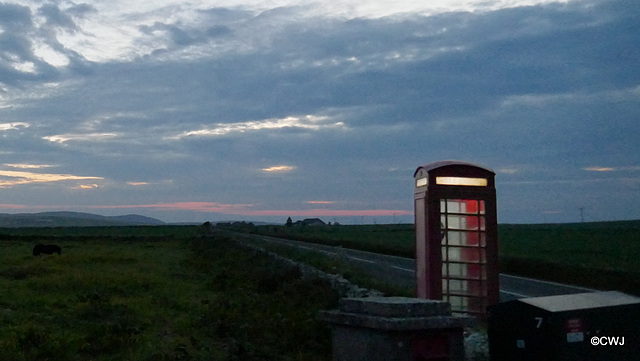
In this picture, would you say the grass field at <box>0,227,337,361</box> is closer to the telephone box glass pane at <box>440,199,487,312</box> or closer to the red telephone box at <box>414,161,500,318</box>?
the red telephone box at <box>414,161,500,318</box>

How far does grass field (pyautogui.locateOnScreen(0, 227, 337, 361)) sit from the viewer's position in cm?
989

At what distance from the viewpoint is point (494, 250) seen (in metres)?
10.5

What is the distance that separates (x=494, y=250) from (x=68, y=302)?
10340mm

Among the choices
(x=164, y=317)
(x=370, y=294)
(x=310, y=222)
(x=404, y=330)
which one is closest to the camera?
(x=404, y=330)

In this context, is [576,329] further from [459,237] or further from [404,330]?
[459,237]

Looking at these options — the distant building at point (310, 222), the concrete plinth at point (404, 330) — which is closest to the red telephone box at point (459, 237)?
the concrete plinth at point (404, 330)

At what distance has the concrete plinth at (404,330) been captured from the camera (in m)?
6.43

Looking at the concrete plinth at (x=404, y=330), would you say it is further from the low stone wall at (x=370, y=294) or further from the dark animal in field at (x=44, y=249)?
the dark animal in field at (x=44, y=249)

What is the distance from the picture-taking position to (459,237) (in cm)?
1070

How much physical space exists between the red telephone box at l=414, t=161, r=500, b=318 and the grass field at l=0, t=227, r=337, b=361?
2.06 metres

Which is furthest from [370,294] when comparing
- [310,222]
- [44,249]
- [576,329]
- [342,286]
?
[310,222]

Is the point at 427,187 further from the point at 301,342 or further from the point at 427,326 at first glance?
the point at 427,326

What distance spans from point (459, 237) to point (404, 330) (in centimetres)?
458

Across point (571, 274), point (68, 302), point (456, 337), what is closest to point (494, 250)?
point (456, 337)
